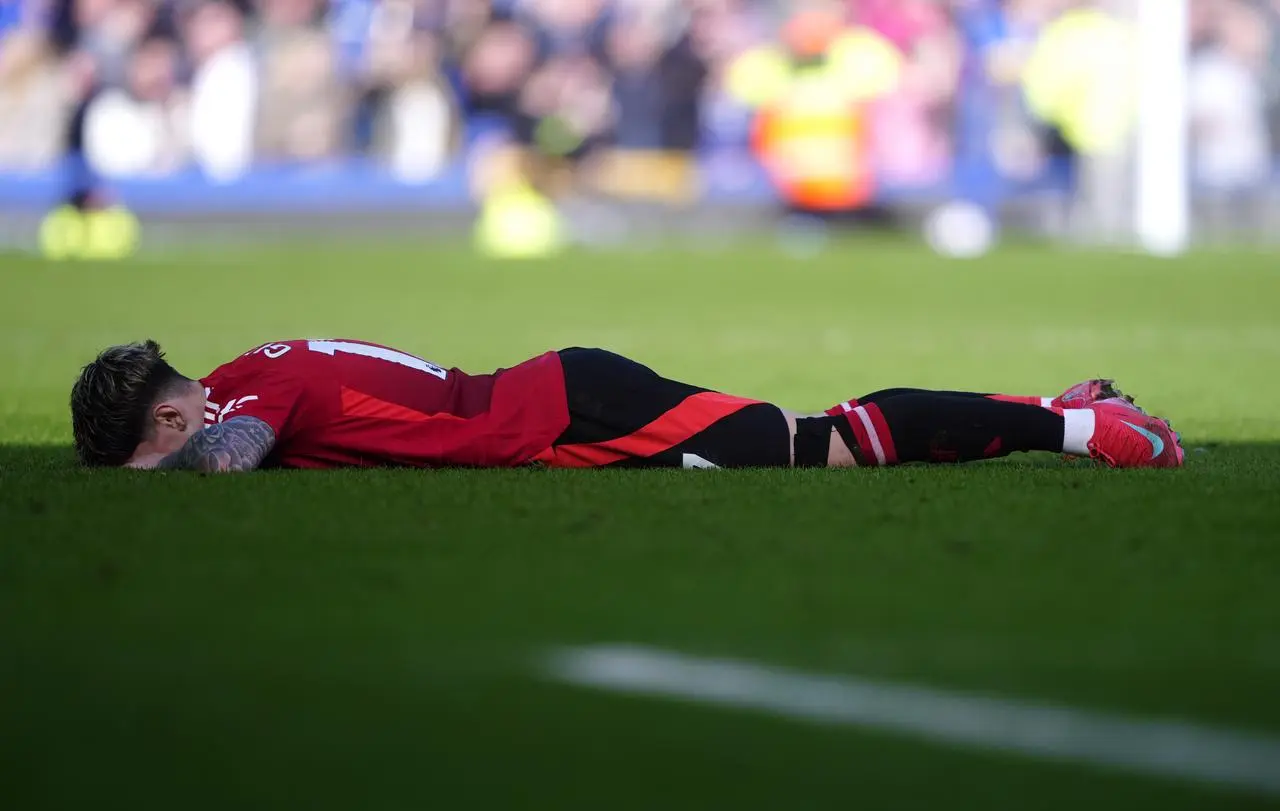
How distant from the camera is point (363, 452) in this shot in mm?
4402

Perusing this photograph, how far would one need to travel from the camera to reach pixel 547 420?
4.35 meters

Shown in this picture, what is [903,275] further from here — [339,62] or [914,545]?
[914,545]

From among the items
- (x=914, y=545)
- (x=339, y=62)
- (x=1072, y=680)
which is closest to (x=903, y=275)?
(x=339, y=62)

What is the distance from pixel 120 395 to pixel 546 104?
15.1 meters

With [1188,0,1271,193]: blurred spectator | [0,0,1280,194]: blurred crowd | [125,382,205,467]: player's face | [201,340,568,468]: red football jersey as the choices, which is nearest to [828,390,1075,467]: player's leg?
[201,340,568,468]: red football jersey

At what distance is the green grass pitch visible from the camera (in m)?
2.16

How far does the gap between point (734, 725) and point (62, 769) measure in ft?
2.67

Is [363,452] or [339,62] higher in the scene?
[339,62]

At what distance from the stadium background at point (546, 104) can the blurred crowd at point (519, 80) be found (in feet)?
0.07

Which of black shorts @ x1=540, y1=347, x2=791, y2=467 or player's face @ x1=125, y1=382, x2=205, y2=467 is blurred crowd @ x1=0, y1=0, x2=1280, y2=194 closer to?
black shorts @ x1=540, y1=347, x2=791, y2=467

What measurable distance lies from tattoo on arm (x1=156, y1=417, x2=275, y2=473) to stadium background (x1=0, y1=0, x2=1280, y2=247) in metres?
14.1

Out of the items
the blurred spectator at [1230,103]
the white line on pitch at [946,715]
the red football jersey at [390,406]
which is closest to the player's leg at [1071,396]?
the red football jersey at [390,406]

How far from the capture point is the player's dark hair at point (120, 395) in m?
4.09

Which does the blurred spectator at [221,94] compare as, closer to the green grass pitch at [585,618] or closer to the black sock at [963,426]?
the green grass pitch at [585,618]
